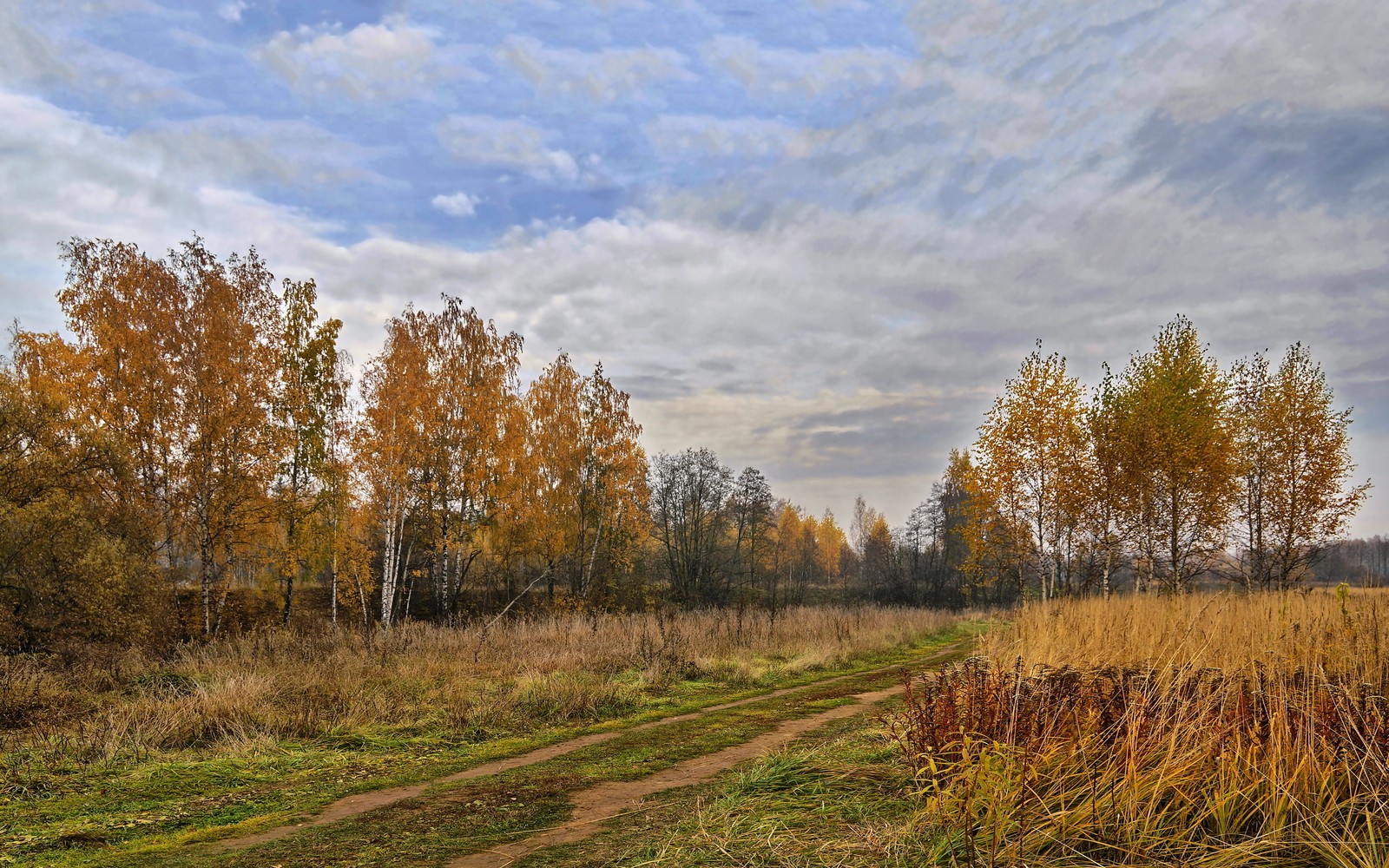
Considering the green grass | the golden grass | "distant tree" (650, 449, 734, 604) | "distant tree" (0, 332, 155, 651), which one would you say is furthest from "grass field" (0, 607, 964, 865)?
"distant tree" (650, 449, 734, 604)

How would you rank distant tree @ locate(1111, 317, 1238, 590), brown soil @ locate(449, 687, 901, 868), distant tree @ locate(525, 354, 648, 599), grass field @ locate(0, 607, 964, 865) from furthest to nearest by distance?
1. distant tree @ locate(525, 354, 648, 599)
2. distant tree @ locate(1111, 317, 1238, 590)
3. grass field @ locate(0, 607, 964, 865)
4. brown soil @ locate(449, 687, 901, 868)

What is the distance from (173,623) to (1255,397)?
30.9 metres

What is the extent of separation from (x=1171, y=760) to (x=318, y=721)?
27.0 ft

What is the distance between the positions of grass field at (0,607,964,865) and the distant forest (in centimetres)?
423

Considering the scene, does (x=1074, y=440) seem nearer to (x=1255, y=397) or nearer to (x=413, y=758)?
(x=1255, y=397)

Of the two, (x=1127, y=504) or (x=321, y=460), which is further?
(x=321, y=460)

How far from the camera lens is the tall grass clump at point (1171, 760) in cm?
312

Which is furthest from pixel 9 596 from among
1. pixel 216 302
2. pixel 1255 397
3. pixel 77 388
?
pixel 1255 397

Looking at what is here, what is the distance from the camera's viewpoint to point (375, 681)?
10477mm

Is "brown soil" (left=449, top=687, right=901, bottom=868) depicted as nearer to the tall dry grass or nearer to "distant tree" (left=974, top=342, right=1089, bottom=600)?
Answer: the tall dry grass

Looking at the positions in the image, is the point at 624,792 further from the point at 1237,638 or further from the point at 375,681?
the point at 375,681

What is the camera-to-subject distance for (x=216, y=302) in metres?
19.5

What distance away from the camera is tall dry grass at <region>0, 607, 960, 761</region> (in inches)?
301

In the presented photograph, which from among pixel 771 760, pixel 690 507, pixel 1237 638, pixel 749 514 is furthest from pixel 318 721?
pixel 749 514
